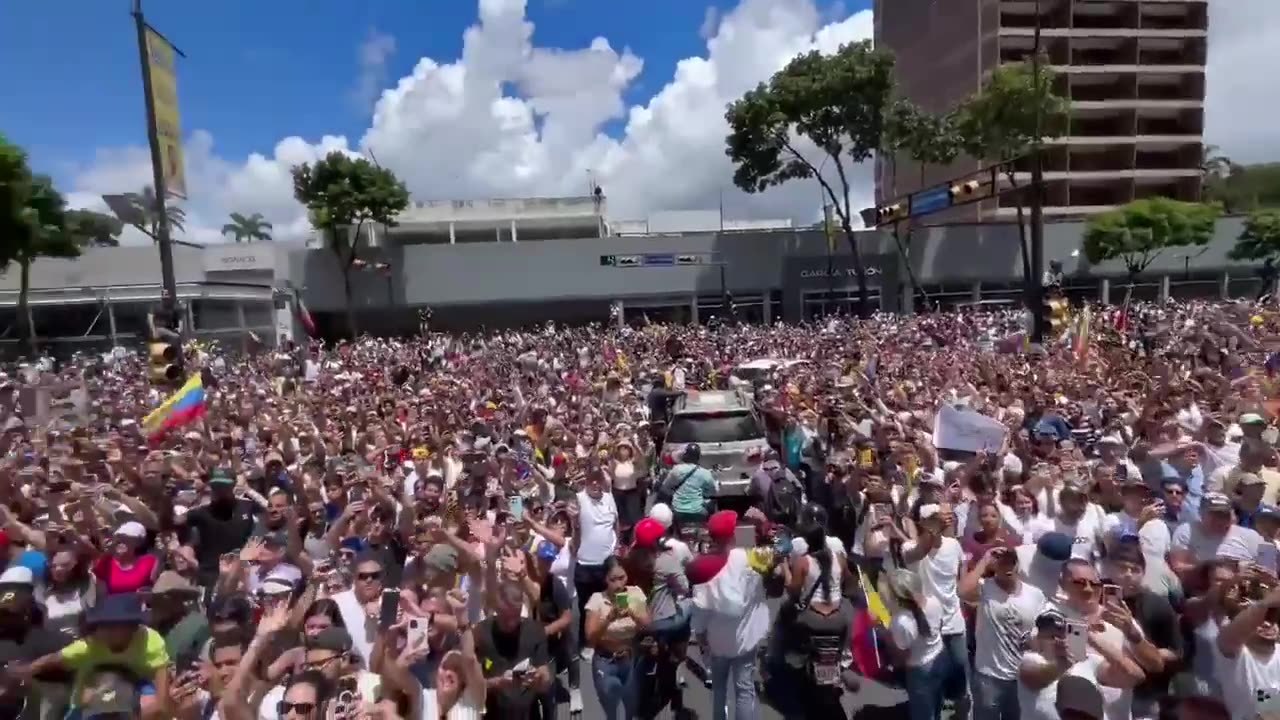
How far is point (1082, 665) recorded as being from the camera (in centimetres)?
418

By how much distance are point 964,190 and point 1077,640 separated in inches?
599

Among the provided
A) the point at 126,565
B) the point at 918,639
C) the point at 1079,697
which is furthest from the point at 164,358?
the point at 1079,697

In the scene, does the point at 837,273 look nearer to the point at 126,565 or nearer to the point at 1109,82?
the point at 1109,82

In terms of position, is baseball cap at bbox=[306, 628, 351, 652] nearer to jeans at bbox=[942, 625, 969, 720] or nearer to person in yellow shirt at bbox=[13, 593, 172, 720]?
person in yellow shirt at bbox=[13, 593, 172, 720]

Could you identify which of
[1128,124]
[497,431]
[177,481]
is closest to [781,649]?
[177,481]

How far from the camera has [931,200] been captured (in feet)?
71.9

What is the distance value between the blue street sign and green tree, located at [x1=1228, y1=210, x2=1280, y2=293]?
110 ft

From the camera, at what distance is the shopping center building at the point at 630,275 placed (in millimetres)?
42188

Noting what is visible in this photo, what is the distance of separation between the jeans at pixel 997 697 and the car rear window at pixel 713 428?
19.4ft

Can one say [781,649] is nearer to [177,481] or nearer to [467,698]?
[467,698]

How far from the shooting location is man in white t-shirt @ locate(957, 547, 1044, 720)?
15.8ft

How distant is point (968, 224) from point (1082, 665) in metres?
46.4

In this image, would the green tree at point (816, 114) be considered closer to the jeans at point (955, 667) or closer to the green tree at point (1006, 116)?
the green tree at point (1006, 116)

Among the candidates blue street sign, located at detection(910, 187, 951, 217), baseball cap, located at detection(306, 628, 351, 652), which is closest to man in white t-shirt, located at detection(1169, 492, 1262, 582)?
baseball cap, located at detection(306, 628, 351, 652)
